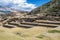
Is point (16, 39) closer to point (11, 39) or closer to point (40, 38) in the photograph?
point (11, 39)

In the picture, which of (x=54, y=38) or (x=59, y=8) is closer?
(x=54, y=38)

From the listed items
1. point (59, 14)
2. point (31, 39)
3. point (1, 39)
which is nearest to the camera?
point (1, 39)

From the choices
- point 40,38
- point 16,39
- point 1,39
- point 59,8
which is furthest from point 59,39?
point 59,8

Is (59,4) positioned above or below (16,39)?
above

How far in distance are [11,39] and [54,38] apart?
359cm

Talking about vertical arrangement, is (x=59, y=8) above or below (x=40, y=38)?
above

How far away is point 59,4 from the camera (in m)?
40.7

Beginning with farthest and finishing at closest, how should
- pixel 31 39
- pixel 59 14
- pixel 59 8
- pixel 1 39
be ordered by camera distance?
pixel 59 8
pixel 59 14
pixel 31 39
pixel 1 39

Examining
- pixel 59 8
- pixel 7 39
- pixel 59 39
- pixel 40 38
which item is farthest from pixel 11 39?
pixel 59 8

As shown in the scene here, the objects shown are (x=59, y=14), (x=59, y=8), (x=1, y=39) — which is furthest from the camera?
(x=59, y=8)

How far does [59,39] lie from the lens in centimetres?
1173

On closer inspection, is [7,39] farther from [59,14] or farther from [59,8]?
[59,8]

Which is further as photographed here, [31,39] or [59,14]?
[59,14]

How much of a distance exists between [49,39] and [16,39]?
2.83 metres
